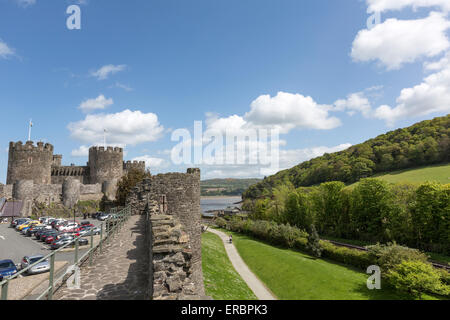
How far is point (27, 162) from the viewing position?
42656mm

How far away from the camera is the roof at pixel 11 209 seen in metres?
37.4

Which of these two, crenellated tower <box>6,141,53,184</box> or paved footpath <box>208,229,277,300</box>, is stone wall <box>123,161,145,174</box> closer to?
crenellated tower <box>6,141,53,184</box>

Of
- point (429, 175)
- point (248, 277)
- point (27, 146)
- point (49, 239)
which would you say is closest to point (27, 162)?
point (27, 146)

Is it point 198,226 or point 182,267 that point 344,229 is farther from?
point 182,267

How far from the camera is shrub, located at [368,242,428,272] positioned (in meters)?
25.4

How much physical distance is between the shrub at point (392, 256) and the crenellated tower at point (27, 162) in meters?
54.1

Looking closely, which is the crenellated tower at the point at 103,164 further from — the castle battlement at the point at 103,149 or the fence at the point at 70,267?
the fence at the point at 70,267

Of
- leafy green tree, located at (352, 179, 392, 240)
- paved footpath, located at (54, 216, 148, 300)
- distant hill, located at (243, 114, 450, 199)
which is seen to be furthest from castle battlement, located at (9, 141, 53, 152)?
distant hill, located at (243, 114, 450, 199)

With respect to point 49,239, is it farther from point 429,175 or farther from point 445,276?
point 429,175

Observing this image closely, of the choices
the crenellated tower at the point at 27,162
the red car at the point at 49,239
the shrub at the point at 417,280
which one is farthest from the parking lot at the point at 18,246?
the shrub at the point at 417,280

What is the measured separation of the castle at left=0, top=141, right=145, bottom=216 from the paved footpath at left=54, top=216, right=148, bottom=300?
127 feet

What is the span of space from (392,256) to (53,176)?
57.3 meters
